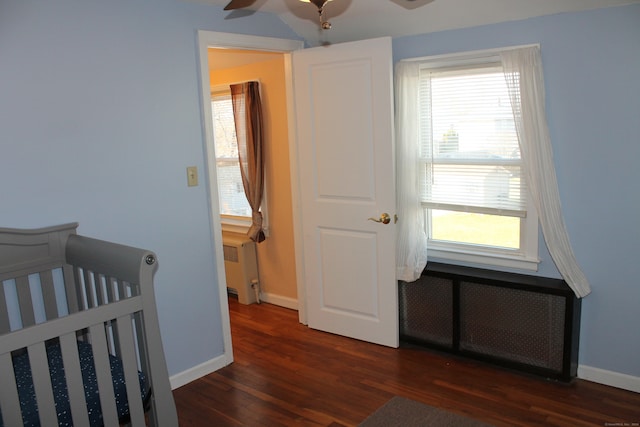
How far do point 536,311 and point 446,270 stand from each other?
0.58 meters

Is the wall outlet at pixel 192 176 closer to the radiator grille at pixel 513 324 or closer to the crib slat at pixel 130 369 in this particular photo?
the crib slat at pixel 130 369

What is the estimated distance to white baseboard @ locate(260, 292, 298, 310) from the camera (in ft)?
14.4

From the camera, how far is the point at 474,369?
10.4 feet

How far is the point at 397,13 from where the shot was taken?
10.4ft

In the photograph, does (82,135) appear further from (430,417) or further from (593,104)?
(593,104)

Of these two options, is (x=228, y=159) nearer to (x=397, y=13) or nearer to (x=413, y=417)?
(x=397, y=13)

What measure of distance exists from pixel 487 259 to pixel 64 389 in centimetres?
245

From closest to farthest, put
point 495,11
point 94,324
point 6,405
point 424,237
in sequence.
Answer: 1. point 6,405
2. point 94,324
3. point 495,11
4. point 424,237

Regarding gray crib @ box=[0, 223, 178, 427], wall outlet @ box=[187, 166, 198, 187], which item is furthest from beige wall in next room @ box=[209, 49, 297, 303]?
gray crib @ box=[0, 223, 178, 427]

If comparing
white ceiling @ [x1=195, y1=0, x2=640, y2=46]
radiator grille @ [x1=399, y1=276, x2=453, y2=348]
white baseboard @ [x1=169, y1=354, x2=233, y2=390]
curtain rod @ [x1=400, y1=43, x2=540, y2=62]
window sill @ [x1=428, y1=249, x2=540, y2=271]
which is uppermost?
white ceiling @ [x1=195, y1=0, x2=640, y2=46]

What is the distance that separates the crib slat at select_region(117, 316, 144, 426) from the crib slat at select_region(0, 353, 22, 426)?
1.21ft

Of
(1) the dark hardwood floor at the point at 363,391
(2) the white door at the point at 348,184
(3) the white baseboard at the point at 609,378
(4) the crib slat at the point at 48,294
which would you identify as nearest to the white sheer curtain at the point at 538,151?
(3) the white baseboard at the point at 609,378

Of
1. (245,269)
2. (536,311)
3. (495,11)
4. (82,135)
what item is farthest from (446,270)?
(82,135)

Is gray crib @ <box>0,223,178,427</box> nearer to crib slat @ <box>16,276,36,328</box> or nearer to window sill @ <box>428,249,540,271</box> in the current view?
crib slat @ <box>16,276,36,328</box>
